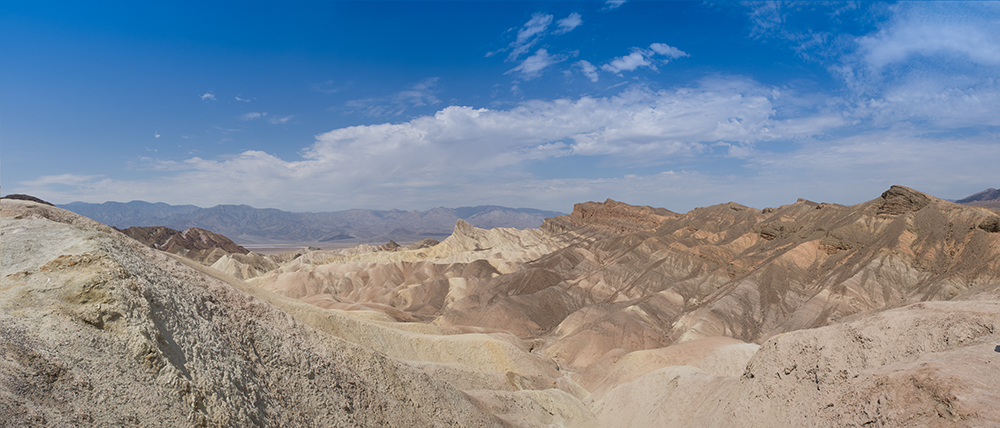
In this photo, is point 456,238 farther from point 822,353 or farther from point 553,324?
point 822,353

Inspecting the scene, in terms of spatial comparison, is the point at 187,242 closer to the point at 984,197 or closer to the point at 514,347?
the point at 514,347

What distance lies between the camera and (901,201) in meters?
45.4

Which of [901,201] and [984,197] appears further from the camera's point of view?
[984,197]

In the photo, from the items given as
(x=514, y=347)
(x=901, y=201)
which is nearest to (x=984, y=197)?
(x=901, y=201)

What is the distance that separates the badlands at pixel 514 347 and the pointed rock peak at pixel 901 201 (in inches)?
8.8

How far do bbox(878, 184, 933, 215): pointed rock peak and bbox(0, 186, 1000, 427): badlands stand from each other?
0.22 m

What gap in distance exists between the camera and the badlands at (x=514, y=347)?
7.67 m

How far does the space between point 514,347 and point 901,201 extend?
4425 cm

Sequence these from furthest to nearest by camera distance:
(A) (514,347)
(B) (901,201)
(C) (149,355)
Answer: (B) (901,201)
(A) (514,347)
(C) (149,355)

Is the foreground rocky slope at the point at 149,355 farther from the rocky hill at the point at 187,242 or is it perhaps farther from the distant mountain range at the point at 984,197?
the distant mountain range at the point at 984,197

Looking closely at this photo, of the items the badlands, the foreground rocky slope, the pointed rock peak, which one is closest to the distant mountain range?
the pointed rock peak

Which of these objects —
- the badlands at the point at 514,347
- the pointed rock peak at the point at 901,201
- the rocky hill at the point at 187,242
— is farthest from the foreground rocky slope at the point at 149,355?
the rocky hill at the point at 187,242

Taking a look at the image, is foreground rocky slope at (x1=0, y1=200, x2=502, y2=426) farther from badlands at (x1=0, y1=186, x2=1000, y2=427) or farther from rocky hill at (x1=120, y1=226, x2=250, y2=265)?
rocky hill at (x1=120, y1=226, x2=250, y2=265)

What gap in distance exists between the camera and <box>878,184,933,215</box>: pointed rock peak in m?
44.7
